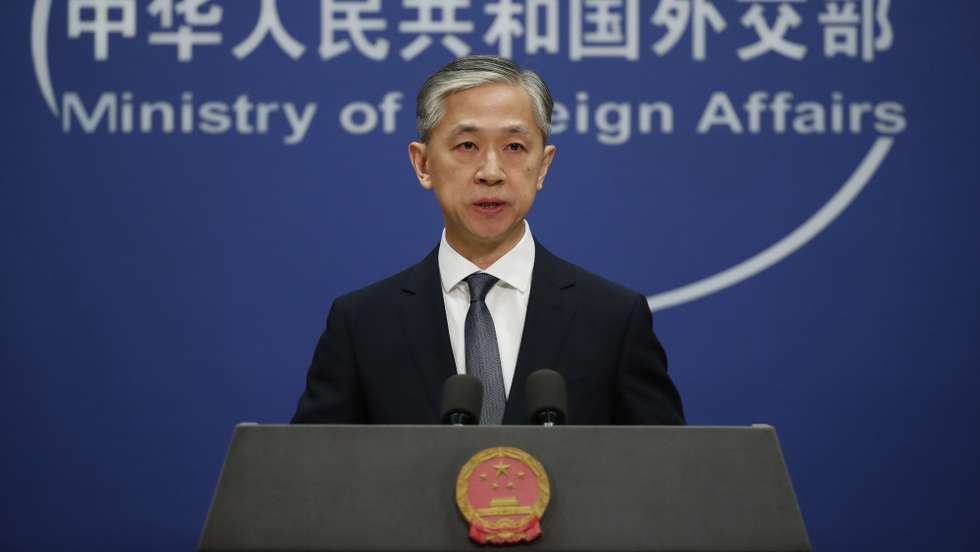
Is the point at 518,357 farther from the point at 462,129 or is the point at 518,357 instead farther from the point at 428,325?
the point at 462,129

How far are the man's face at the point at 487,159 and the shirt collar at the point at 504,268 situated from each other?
0.12 feet

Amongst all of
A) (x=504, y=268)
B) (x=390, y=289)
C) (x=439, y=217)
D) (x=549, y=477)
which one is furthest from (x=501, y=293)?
(x=439, y=217)

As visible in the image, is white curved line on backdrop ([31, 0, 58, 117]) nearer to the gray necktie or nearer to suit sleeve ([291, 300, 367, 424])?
suit sleeve ([291, 300, 367, 424])

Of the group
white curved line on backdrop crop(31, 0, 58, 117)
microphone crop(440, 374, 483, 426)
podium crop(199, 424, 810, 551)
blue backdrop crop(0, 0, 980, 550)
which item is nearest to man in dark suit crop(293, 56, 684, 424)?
microphone crop(440, 374, 483, 426)

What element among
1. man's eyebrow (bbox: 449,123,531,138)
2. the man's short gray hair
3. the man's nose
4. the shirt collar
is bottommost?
the shirt collar

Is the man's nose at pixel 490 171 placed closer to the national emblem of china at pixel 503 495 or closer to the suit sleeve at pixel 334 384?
the suit sleeve at pixel 334 384

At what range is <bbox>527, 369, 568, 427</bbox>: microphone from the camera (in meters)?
1.29

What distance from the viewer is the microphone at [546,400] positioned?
129 cm

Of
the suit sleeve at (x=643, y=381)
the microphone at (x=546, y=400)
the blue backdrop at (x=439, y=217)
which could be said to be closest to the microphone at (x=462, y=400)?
the microphone at (x=546, y=400)

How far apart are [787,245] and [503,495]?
199cm

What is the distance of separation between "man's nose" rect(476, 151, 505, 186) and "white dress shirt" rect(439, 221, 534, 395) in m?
0.13

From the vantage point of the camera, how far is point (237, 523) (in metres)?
1.19

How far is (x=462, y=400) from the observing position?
1.30m

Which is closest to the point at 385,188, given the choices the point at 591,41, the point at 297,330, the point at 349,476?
the point at 297,330
